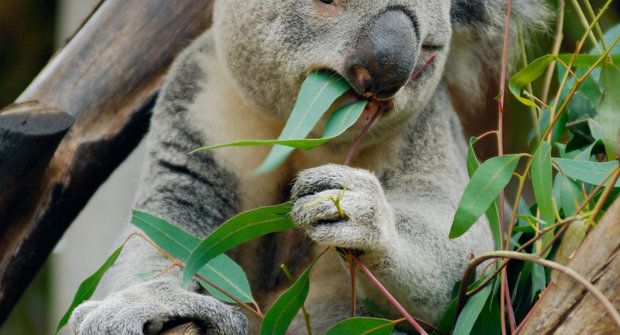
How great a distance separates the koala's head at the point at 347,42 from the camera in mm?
2080

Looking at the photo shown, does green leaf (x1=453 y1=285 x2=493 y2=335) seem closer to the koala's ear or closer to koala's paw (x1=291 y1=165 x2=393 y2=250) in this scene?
koala's paw (x1=291 y1=165 x2=393 y2=250)

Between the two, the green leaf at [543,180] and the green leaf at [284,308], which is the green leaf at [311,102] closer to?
the green leaf at [284,308]

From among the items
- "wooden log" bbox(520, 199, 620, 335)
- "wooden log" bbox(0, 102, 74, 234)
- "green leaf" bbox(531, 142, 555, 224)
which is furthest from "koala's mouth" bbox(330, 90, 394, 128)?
"wooden log" bbox(0, 102, 74, 234)

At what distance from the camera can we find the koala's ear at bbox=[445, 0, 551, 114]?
2785mm

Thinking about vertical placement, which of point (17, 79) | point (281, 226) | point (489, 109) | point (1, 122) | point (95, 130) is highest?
point (281, 226)

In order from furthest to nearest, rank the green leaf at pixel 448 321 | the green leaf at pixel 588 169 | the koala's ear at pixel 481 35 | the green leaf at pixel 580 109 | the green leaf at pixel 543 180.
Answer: the koala's ear at pixel 481 35 → the green leaf at pixel 580 109 → the green leaf at pixel 448 321 → the green leaf at pixel 588 169 → the green leaf at pixel 543 180

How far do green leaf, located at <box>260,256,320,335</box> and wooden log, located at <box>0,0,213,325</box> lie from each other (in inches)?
50.9

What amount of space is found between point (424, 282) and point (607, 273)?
0.78 meters

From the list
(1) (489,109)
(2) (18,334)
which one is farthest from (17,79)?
(1) (489,109)

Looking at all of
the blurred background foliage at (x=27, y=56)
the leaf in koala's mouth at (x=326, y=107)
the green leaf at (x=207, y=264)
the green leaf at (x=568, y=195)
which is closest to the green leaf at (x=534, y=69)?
the green leaf at (x=568, y=195)

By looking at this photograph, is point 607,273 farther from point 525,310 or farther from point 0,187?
point 0,187

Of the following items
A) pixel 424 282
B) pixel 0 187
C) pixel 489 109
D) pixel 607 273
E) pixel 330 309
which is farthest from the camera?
pixel 489 109

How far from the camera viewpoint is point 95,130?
3139 mm

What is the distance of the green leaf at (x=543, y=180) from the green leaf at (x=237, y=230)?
1.70ft
